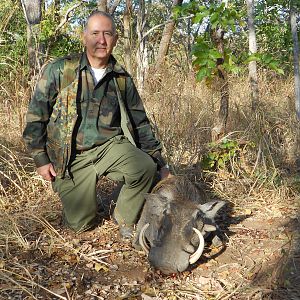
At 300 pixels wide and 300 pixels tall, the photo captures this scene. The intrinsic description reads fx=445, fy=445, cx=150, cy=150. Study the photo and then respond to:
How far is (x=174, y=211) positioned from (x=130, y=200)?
0.73 metres

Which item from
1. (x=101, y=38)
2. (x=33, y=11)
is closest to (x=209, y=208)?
(x=101, y=38)

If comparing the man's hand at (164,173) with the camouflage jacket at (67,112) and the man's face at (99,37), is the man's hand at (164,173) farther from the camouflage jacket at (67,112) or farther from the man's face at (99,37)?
the man's face at (99,37)

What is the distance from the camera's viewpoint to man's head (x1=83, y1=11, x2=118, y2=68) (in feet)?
12.2

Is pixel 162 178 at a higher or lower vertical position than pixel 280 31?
lower

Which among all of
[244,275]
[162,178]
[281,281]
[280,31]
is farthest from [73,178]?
[280,31]

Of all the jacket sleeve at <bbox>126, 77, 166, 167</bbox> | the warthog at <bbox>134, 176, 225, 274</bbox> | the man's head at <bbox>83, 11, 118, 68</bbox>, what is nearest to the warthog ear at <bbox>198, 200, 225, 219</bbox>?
the warthog at <bbox>134, 176, 225, 274</bbox>

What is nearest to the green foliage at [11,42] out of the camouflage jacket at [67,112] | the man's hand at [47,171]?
the camouflage jacket at [67,112]

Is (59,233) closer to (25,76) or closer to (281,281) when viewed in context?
(281,281)

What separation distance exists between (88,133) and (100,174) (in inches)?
14.8

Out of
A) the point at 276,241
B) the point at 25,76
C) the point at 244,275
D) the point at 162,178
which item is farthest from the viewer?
the point at 25,76

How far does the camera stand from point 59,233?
12.5ft

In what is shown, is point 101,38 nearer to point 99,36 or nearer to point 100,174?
point 99,36

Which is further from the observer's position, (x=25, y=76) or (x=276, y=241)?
(x=25, y=76)

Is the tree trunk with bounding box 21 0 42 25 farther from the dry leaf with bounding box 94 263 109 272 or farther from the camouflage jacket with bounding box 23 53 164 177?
the dry leaf with bounding box 94 263 109 272
